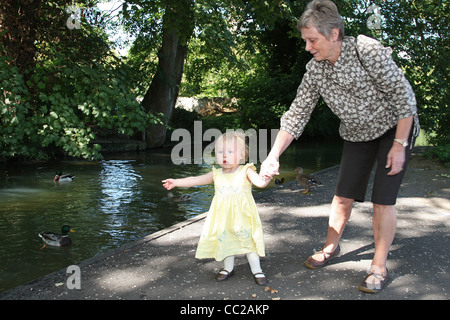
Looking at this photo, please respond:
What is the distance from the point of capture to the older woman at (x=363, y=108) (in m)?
3.39

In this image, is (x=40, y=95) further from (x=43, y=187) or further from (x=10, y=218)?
(x=43, y=187)

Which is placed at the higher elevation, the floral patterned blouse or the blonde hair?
the floral patterned blouse

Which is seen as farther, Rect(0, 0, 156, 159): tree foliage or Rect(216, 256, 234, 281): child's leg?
Rect(0, 0, 156, 159): tree foliage

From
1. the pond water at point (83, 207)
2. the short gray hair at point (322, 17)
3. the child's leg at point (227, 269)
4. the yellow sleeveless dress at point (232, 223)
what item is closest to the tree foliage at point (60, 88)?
the pond water at point (83, 207)

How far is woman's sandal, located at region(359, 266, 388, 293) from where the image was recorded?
3617 mm

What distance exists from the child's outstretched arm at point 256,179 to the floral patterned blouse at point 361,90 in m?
0.49

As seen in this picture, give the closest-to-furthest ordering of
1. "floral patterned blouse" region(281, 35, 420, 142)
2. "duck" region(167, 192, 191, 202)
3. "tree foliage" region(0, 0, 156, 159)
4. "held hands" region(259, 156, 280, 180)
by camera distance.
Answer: "floral patterned blouse" region(281, 35, 420, 142), "held hands" region(259, 156, 280, 180), "tree foliage" region(0, 0, 156, 159), "duck" region(167, 192, 191, 202)

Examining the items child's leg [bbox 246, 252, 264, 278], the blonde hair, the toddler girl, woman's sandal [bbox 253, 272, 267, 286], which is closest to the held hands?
the toddler girl

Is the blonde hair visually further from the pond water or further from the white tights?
the pond water

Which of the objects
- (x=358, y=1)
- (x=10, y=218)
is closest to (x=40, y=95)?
(x=10, y=218)

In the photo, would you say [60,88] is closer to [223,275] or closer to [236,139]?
[236,139]

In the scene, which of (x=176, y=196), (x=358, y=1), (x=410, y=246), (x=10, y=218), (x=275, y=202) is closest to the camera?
(x=410, y=246)

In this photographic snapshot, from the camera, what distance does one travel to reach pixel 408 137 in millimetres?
3480

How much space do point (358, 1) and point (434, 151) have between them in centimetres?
732
